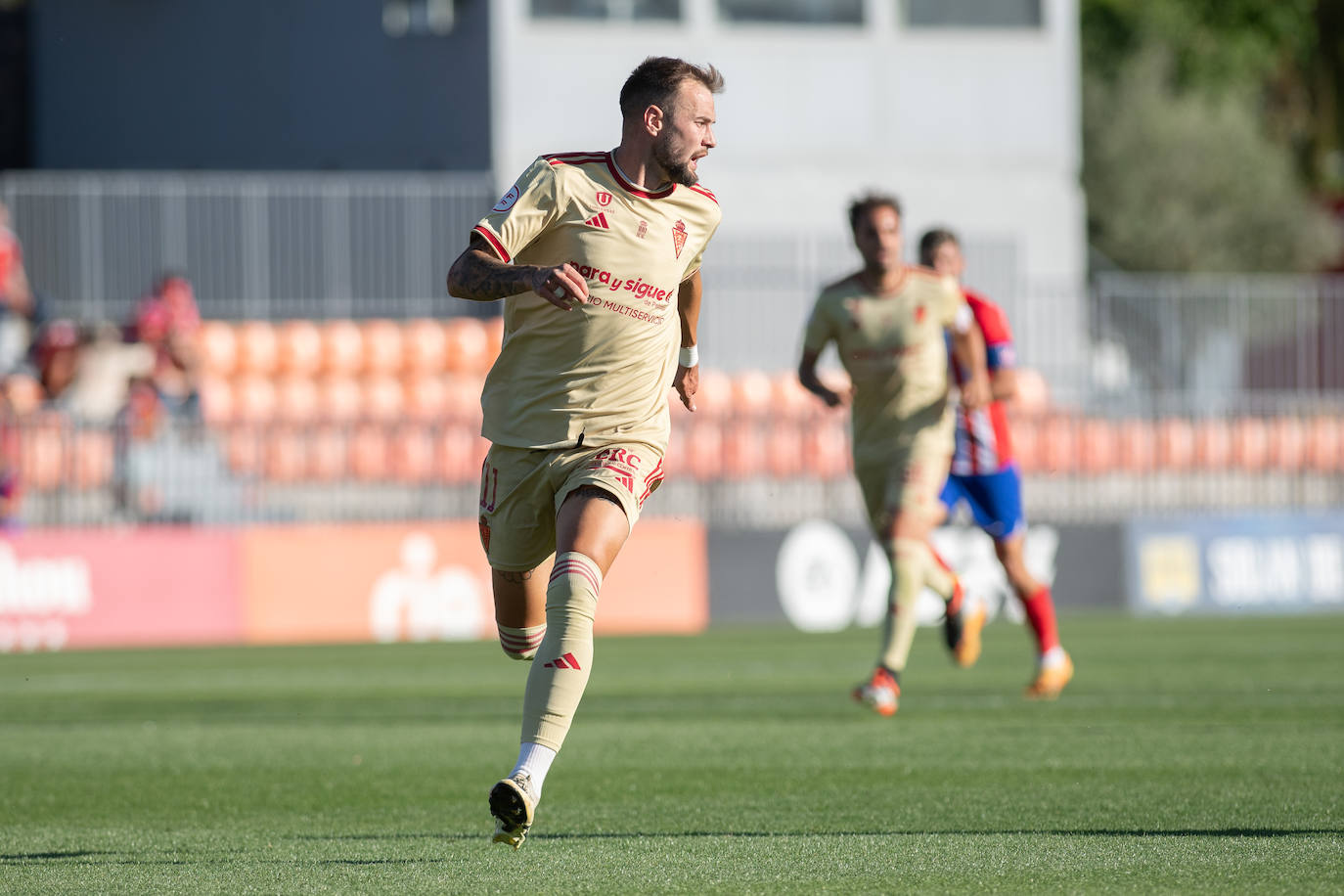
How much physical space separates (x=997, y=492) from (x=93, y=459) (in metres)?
9.82

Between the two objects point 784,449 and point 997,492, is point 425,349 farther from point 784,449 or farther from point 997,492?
point 997,492

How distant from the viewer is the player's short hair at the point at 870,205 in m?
10.3

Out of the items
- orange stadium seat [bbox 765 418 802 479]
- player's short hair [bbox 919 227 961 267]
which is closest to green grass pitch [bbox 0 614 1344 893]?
player's short hair [bbox 919 227 961 267]

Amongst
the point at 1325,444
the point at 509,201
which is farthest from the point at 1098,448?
the point at 509,201

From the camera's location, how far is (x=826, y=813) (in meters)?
6.93

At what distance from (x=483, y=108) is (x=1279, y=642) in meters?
13.4

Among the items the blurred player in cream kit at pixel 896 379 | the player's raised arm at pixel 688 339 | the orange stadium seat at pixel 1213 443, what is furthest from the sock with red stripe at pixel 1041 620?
the orange stadium seat at pixel 1213 443

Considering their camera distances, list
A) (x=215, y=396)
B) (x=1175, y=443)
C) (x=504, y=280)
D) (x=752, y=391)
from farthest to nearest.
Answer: (x=752, y=391), (x=1175, y=443), (x=215, y=396), (x=504, y=280)

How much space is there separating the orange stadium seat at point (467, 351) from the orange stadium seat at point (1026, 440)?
5.59 m

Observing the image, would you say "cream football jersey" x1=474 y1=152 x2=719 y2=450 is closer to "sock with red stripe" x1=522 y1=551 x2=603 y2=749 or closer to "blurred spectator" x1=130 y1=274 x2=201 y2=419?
"sock with red stripe" x1=522 y1=551 x2=603 y2=749

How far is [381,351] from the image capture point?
23.1 metres

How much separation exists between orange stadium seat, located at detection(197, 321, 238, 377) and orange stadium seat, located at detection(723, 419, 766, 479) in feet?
17.9

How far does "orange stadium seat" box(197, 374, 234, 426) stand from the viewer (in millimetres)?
21344

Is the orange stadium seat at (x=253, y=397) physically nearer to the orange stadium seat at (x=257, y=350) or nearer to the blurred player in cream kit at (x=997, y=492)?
the orange stadium seat at (x=257, y=350)
